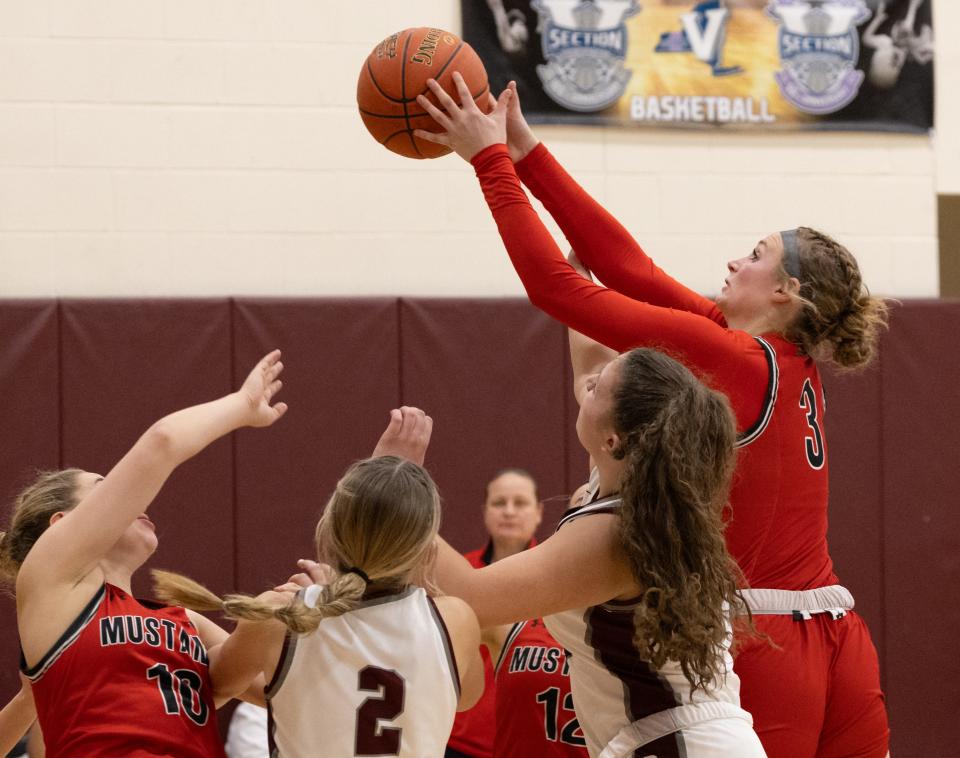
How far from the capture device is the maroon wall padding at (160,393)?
6230 millimetres

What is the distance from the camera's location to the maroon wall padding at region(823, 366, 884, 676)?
6816 mm

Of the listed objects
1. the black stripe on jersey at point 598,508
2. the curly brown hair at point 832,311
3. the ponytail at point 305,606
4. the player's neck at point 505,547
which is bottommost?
the player's neck at point 505,547

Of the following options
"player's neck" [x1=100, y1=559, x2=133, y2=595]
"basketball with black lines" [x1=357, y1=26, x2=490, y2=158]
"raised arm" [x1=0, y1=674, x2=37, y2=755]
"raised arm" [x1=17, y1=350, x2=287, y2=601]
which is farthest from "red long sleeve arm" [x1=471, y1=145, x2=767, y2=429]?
"raised arm" [x1=0, y1=674, x2=37, y2=755]

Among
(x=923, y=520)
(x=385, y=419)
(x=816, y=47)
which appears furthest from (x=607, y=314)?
(x=816, y=47)

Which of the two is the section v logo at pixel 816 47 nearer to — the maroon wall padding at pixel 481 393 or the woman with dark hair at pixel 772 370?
the maroon wall padding at pixel 481 393

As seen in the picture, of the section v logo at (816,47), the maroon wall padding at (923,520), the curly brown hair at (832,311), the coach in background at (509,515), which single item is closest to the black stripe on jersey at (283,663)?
the curly brown hair at (832,311)

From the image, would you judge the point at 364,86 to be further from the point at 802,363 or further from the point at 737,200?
the point at 737,200

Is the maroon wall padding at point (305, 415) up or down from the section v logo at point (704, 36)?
down

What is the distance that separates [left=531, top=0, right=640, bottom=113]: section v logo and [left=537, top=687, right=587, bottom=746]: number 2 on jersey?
12.9 feet

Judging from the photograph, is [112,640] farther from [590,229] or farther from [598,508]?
[590,229]

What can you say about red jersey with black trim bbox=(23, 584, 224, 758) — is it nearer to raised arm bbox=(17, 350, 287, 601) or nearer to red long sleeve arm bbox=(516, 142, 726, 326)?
raised arm bbox=(17, 350, 287, 601)

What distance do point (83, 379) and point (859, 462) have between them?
13.1 feet

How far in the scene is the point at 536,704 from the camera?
365cm

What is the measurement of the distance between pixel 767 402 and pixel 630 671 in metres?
0.75
